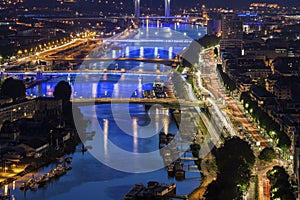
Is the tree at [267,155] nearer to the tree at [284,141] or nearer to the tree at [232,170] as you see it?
the tree at [232,170]

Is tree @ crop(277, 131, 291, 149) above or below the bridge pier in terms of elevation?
above

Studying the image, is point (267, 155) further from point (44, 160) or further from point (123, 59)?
point (123, 59)

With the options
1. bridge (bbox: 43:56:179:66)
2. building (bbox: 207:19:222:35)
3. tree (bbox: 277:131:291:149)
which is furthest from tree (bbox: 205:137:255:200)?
building (bbox: 207:19:222:35)

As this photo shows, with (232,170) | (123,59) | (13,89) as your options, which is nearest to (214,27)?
(123,59)

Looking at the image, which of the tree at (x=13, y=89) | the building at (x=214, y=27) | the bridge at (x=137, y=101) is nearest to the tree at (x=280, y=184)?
the bridge at (x=137, y=101)

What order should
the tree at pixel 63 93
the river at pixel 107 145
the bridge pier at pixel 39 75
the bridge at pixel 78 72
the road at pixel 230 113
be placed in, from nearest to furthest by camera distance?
the river at pixel 107 145
the road at pixel 230 113
the tree at pixel 63 93
the bridge pier at pixel 39 75
the bridge at pixel 78 72

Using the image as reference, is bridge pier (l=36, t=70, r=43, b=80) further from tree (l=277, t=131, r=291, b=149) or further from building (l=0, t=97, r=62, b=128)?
tree (l=277, t=131, r=291, b=149)
